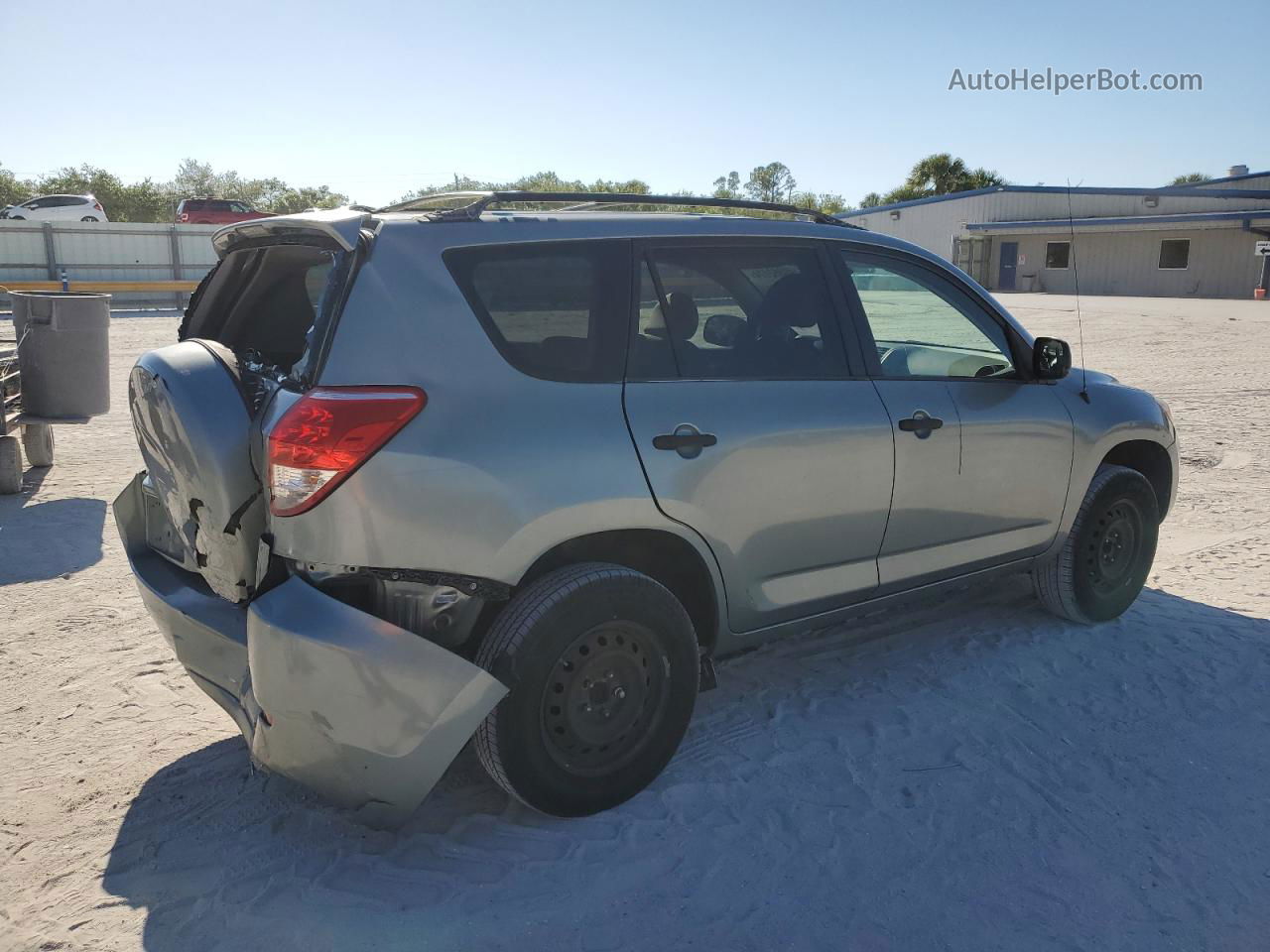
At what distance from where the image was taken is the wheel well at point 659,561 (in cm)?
311

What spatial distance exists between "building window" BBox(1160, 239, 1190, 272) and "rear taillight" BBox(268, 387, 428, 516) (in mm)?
42363

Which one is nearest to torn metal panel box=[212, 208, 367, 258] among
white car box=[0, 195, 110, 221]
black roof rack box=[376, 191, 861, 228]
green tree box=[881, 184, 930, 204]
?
black roof rack box=[376, 191, 861, 228]

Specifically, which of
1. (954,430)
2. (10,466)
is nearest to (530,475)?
(954,430)

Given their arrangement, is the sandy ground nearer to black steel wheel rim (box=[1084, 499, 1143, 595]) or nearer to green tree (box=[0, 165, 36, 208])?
black steel wheel rim (box=[1084, 499, 1143, 595])

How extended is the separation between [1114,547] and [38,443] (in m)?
7.61

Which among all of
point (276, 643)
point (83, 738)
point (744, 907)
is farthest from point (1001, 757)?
point (83, 738)

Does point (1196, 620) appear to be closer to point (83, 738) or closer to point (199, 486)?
point (199, 486)

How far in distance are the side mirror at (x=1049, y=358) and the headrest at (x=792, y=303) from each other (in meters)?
1.11

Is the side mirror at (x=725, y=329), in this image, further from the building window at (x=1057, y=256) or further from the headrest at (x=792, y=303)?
the building window at (x=1057, y=256)

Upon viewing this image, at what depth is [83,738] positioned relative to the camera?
12.2ft

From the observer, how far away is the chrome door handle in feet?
12.4

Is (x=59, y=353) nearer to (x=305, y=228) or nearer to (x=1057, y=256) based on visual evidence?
(x=305, y=228)

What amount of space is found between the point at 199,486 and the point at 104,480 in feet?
18.0

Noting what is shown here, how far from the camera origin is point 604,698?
315cm
